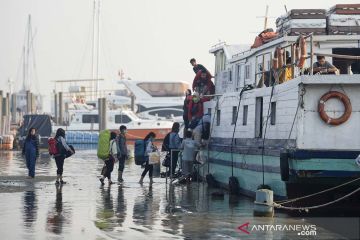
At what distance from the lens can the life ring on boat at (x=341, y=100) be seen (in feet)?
60.6

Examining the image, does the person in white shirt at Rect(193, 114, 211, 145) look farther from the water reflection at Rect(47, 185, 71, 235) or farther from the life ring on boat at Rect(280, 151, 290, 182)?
the life ring on boat at Rect(280, 151, 290, 182)

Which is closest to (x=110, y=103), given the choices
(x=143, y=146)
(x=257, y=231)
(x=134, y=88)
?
(x=134, y=88)

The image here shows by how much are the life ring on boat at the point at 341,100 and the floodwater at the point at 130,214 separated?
1938 millimetres

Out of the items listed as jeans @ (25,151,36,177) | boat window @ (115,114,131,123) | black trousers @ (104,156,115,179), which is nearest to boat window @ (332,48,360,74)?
black trousers @ (104,156,115,179)

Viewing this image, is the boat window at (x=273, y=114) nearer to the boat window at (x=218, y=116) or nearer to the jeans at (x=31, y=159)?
the boat window at (x=218, y=116)

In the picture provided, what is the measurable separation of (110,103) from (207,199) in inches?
2626

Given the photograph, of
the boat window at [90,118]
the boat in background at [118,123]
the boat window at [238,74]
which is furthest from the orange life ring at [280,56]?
the boat window at [90,118]

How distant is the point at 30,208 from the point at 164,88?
6793 centimetres

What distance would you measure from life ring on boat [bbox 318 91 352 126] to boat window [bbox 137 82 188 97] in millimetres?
66984

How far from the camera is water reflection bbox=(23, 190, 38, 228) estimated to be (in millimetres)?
16995

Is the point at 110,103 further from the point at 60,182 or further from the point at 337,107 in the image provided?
the point at 337,107

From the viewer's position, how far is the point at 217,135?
2652 centimetres

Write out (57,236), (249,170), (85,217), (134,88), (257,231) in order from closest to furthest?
(57,236), (257,231), (85,217), (249,170), (134,88)

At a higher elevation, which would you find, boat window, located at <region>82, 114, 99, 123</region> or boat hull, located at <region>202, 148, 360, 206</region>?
boat window, located at <region>82, 114, 99, 123</region>
